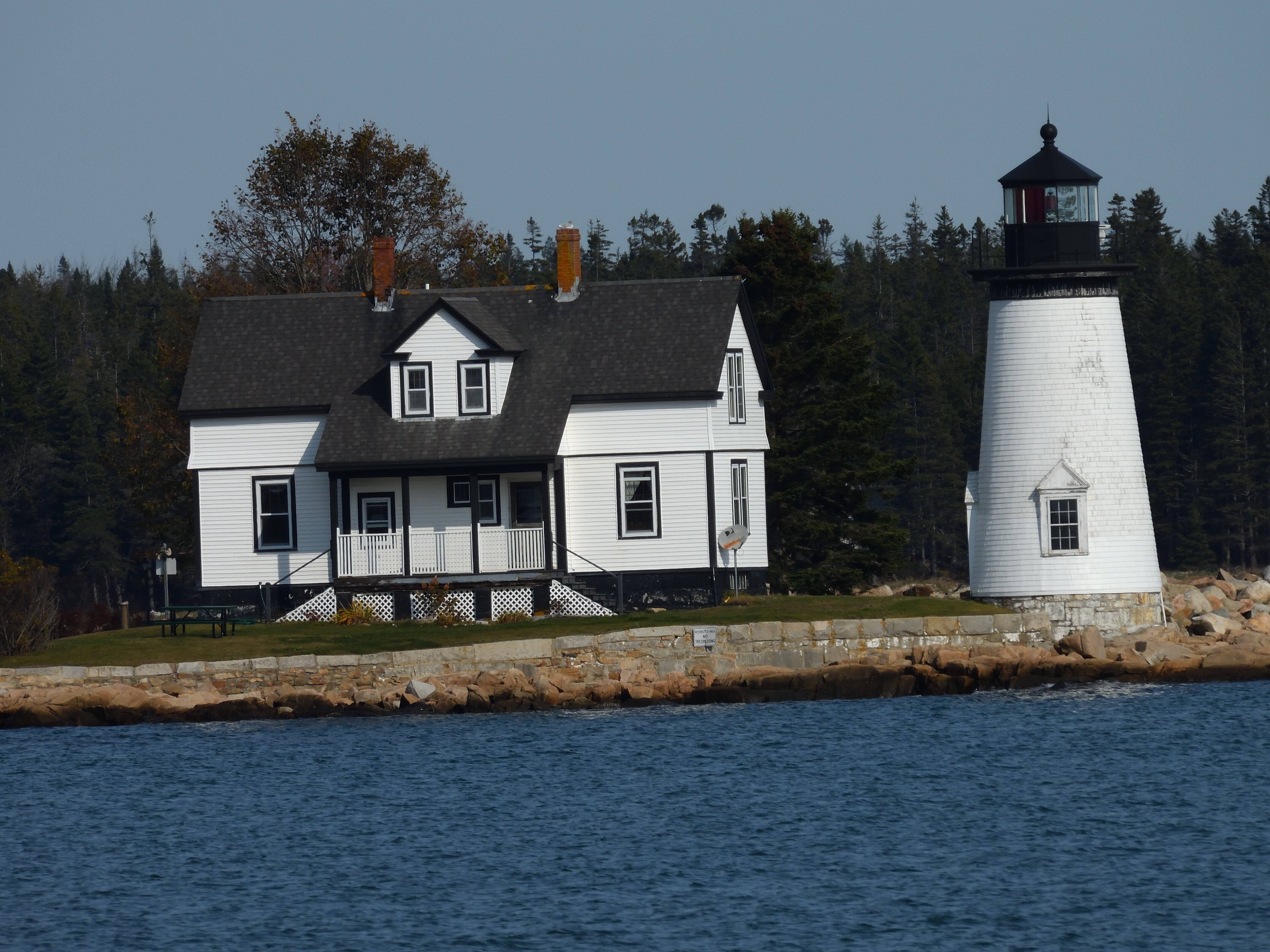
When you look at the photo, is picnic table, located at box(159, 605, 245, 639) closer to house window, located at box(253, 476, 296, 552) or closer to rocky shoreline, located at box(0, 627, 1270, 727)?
house window, located at box(253, 476, 296, 552)

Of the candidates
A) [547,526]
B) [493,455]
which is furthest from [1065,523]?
[493,455]

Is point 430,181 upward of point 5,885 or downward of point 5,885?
upward

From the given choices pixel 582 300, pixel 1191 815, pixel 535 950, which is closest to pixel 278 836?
pixel 535 950

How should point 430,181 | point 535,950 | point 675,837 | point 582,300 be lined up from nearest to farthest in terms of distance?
1. point 535,950
2. point 675,837
3. point 582,300
4. point 430,181

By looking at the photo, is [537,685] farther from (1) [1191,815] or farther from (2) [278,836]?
(1) [1191,815]

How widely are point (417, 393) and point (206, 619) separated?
254 inches

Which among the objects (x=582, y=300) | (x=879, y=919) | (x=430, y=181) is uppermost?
(x=430, y=181)

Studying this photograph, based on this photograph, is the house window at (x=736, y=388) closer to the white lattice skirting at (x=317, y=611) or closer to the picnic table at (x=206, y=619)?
the white lattice skirting at (x=317, y=611)

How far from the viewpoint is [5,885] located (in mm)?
21953

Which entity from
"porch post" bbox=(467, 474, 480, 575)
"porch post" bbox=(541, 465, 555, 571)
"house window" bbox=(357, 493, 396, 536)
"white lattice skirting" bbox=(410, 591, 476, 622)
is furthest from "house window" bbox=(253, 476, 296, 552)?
"porch post" bbox=(541, 465, 555, 571)

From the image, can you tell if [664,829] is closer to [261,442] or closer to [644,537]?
[644,537]

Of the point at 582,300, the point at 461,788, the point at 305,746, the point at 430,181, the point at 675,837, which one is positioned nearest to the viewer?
the point at 675,837

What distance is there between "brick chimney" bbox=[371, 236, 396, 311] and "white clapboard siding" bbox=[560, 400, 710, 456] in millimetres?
5621

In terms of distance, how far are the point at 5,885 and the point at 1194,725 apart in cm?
1916
